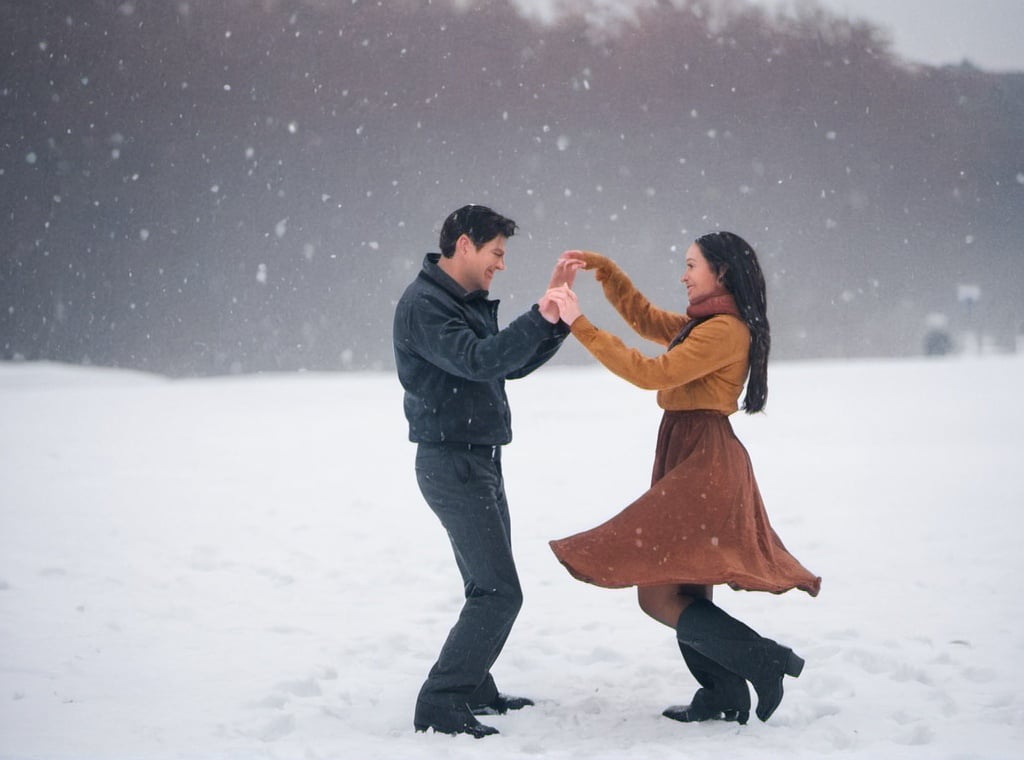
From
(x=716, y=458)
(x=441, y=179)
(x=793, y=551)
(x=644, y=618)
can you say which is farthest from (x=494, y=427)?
(x=441, y=179)

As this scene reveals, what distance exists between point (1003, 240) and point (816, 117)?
2726mm

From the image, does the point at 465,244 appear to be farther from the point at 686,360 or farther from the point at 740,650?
the point at 740,650

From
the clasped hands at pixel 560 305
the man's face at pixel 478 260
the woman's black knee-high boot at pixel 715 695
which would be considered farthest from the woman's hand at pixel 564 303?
the woman's black knee-high boot at pixel 715 695

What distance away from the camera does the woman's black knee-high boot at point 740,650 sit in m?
2.79

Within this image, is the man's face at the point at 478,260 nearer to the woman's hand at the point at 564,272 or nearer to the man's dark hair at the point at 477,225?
the man's dark hair at the point at 477,225

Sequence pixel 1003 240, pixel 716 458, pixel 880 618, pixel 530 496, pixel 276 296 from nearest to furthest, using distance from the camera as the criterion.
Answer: pixel 716 458 → pixel 880 618 → pixel 530 496 → pixel 276 296 → pixel 1003 240

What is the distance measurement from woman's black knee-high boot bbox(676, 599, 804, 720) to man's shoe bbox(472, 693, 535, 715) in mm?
635

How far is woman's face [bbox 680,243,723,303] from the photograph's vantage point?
293cm

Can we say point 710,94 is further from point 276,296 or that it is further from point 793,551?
point 793,551

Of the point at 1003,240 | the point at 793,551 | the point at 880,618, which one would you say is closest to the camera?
the point at 880,618

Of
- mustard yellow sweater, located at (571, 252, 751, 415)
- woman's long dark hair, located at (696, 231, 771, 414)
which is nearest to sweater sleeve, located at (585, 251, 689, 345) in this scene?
mustard yellow sweater, located at (571, 252, 751, 415)

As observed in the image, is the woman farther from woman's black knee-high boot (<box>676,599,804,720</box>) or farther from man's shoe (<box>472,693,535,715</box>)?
man's shoe (<box>472,693,535,715</box>)

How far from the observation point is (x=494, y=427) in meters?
2.93

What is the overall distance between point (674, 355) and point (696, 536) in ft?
1.66
